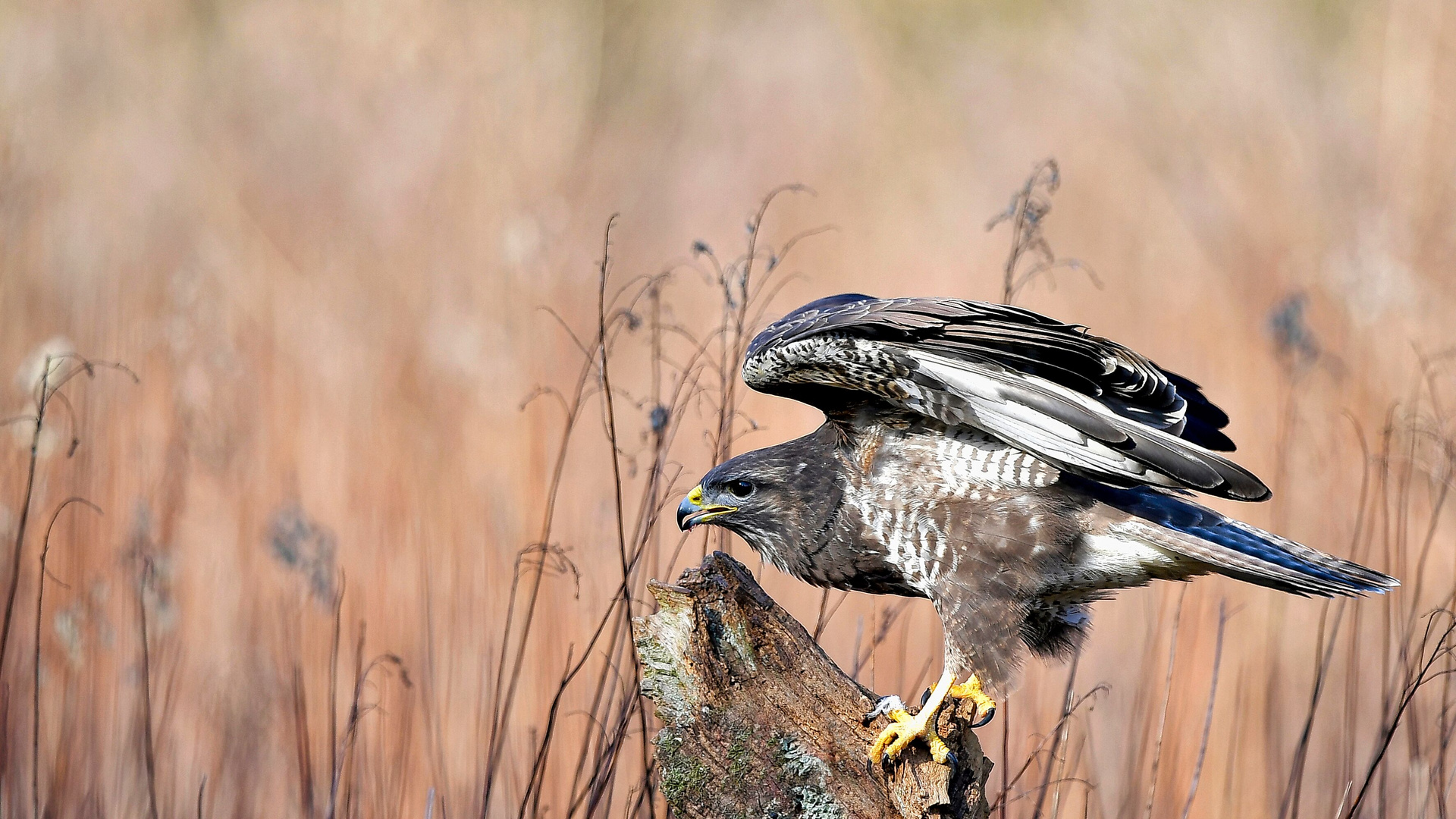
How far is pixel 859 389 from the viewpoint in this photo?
9.06 feet

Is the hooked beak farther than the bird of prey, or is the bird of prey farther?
the hooked beak

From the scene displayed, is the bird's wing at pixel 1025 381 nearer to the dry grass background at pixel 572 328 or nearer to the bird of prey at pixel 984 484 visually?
the bird of prey at pixel 984 484

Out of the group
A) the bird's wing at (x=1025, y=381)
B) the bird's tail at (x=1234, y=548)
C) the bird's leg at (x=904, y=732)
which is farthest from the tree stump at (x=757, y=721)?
the bird's tail at (x=1234, y=548)

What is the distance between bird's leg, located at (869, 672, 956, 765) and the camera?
234cm

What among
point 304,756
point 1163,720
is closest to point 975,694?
point 1163,720

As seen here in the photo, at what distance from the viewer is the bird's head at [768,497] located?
2.95 meters

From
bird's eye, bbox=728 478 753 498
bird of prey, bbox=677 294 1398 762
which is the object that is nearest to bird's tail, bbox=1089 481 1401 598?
bird of prey, bbox=677 294 1398 762

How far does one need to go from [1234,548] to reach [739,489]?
1.18m

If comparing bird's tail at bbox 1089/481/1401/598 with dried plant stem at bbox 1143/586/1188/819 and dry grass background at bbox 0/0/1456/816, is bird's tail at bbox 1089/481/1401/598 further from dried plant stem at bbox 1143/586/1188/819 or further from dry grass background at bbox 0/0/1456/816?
dry grass background at bbox 0/0/1456/816

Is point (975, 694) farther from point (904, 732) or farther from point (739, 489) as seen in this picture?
point (739, 489)

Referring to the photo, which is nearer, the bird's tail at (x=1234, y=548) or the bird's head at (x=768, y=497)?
the bird's tail at (x=1234, y=548)

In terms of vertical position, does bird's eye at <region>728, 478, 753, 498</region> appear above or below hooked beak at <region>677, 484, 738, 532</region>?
above

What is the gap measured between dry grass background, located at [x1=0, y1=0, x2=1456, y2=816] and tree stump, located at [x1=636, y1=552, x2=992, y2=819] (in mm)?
196

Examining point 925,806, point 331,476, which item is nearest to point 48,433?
point 331,476
